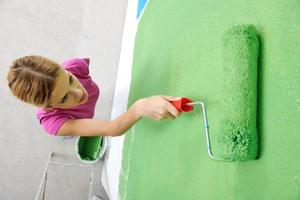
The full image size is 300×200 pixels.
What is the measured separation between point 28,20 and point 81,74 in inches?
29.7

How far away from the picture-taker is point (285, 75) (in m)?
0.42

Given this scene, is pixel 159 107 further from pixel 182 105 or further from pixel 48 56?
pixel 48 56

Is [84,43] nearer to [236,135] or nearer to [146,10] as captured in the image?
[146,10]

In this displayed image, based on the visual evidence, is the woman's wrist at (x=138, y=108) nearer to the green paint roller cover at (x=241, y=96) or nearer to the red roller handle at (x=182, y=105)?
the red roller handle at (x=182, y=105)

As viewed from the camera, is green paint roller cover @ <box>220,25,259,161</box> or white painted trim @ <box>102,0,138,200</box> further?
white painted trim @ <box>102,0,138,200</box>

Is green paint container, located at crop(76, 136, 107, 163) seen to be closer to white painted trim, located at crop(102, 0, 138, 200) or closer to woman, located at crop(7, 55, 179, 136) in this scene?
white painted trim, located at crop(102, 0, 138, 200)

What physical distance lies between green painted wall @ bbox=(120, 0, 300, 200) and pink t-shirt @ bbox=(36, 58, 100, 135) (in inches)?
7.9

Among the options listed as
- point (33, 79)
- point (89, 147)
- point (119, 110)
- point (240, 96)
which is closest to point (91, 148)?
point (89, 147)

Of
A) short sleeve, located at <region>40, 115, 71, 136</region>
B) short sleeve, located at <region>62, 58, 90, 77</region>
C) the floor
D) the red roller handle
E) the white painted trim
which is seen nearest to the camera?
the red roller handle

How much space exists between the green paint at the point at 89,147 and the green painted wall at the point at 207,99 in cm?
36

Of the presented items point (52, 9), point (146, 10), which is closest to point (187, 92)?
point (146, 10)

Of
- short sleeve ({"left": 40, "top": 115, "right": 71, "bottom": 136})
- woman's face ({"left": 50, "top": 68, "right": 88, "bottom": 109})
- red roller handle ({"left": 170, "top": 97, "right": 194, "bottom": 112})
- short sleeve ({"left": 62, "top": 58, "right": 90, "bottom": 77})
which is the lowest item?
short sleeve ({"left": 40, "top": 115, "right": 71, "bottom": 136})

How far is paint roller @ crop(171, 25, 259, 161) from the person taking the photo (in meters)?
0.45

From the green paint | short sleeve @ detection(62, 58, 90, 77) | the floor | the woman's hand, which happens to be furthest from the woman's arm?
the floor
